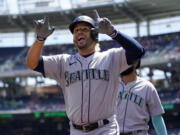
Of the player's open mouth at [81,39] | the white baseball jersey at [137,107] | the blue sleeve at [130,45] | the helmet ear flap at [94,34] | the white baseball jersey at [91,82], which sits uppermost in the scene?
the helmet ear flap at [94,34]

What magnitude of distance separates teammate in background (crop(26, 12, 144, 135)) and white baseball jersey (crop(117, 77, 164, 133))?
1349 millimetres

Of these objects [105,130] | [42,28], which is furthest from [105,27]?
[105,130]

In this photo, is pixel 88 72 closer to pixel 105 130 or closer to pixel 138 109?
pixel 105 130

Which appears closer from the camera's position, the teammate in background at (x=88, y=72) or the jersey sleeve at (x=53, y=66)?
the teammate in background at (x=88, y=72)

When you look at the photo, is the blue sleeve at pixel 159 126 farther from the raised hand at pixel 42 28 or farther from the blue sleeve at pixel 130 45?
the raised hand at pixel 42 28

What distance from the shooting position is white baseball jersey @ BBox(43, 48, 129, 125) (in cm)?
344

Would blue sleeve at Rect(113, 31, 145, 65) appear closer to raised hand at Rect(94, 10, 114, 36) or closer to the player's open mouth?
raised hand at Rect(94, 10, 114, 36)

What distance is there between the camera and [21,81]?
31734 millimetres

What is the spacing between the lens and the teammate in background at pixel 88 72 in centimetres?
340

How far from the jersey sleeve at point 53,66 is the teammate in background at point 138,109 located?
140 cm

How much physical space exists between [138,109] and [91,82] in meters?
1.62

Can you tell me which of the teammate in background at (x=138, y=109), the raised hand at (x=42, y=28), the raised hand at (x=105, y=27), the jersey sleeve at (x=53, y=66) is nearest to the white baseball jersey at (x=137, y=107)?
the teammate in background at (x=138, y=109)

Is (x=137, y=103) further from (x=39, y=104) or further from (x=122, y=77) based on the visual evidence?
(x=39, y=104)

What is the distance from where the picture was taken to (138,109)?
16.0 ft
